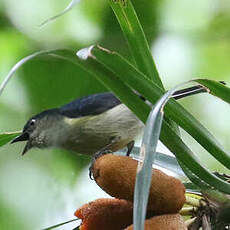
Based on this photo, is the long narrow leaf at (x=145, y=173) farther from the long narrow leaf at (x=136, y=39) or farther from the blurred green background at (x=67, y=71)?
the blurred green background at (x=67, y=71)

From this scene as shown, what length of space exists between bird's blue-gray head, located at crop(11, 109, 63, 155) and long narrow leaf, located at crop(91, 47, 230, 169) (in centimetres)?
87

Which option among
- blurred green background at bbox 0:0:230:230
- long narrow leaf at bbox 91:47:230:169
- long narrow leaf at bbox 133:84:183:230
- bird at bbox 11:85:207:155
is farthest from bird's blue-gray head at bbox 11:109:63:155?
long narrow leaf at bbox 133:84:183:230

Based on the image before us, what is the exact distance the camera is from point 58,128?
83.4 inches

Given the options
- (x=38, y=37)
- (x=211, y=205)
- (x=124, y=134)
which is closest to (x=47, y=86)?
(x=38, y=37)

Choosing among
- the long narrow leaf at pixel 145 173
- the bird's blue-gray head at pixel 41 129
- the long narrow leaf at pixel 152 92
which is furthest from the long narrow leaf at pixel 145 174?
the bird's blue-gray head at pixel 41 129

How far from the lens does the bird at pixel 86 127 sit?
1938 millimetres

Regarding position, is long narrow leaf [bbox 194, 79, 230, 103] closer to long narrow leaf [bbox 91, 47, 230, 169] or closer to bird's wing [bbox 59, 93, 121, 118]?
long narrow leaf [bbox 91, 47, 230, 169]

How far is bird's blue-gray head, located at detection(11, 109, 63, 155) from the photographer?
6.59 feet

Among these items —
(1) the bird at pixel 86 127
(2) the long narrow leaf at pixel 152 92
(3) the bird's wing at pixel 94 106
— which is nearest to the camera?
(2) the long narrow leaf at pixel 152 92

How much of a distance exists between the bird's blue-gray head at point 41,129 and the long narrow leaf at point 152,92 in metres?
0.87

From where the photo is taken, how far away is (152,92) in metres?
1.14

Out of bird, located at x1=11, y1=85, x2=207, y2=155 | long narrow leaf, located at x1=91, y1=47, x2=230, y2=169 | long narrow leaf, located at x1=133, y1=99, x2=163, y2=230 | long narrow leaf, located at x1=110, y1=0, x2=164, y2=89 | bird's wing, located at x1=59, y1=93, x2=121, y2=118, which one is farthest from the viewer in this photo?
bird's wing, located at x1=59, y1=93, x2=121, y2=118

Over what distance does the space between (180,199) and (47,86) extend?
177cm

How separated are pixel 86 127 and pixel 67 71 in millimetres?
875
